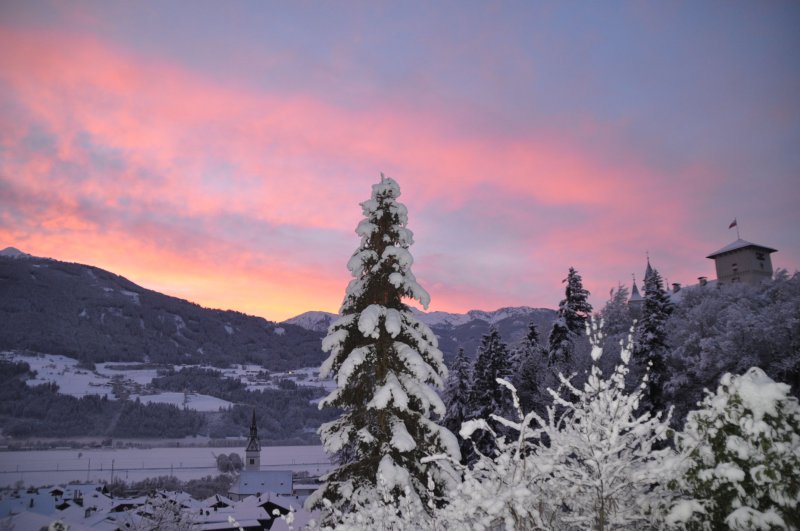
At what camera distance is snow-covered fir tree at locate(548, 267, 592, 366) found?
40469 mm

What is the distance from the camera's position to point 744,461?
462 cm

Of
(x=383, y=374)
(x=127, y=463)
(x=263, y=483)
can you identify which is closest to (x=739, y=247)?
(x=383, y=374)

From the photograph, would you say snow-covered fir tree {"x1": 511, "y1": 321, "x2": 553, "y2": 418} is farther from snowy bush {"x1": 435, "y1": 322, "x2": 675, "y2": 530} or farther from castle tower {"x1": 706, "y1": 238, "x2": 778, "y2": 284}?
castle tower {"x1": 706, "y1": 238, "x2": 778, "y2": 284}

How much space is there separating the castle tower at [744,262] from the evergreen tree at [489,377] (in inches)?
1811

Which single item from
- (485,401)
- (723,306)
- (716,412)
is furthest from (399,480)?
(723,306)

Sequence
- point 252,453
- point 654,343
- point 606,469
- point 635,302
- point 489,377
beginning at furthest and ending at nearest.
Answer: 1. point 252,453
2. point 635,302
3. point 489,377
4. point 654,343
5. point 606,469

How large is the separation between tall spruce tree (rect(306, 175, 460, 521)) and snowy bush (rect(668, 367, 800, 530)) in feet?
26.7

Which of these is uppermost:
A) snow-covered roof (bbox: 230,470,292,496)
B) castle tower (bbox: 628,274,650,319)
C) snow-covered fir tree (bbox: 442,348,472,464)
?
castle tower (bbox: 628,274,650,319)

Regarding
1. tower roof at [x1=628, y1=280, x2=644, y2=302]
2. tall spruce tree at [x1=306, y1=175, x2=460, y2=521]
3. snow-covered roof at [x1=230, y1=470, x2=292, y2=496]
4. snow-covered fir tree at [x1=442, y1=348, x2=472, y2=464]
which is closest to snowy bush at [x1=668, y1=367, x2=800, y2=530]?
tall spruce tree at [x1=306, y1=175, x2=460, y2=521]

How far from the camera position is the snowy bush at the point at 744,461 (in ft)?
14.2

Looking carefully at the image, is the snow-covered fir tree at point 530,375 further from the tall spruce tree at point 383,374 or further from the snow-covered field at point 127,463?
the snow-covered field at point 127,463

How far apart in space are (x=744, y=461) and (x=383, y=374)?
9897 millimetres

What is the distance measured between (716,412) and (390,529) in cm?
568

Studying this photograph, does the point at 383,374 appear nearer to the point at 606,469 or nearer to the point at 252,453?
the point at 606,469
